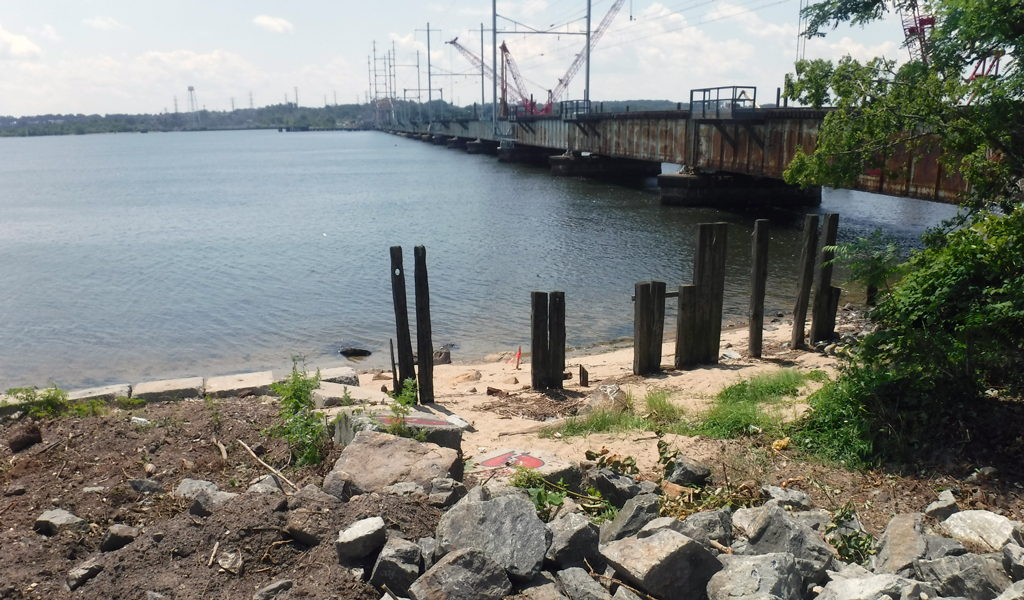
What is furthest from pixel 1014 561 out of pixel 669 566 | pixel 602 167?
pixel 602 167

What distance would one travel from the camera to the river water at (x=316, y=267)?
16.9m

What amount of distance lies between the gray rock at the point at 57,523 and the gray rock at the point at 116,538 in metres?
0.27

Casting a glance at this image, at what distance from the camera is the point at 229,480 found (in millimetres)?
6270

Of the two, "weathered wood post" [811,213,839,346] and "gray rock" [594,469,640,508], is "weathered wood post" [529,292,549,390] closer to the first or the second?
"weathered wood post" [811,213,839,346]

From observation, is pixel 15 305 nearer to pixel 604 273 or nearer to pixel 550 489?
pixel 604 273

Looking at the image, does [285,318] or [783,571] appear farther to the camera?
[285,318]

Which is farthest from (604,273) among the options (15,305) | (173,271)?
(15,305)

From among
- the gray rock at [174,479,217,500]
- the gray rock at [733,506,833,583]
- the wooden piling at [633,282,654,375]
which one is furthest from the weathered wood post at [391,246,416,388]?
the gray rock at [733,506,833,583]

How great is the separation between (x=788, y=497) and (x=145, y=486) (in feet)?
16.4

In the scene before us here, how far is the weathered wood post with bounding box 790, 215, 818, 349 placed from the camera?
11.6m

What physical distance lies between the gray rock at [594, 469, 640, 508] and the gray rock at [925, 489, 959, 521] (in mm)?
2211

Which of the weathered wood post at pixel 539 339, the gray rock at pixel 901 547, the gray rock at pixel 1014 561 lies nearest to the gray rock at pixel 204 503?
the gray rock at pixel 901 547

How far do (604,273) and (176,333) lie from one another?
11.9 metres

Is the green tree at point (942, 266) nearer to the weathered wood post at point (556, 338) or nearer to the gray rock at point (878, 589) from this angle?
the gray rock at point (878, 589)
